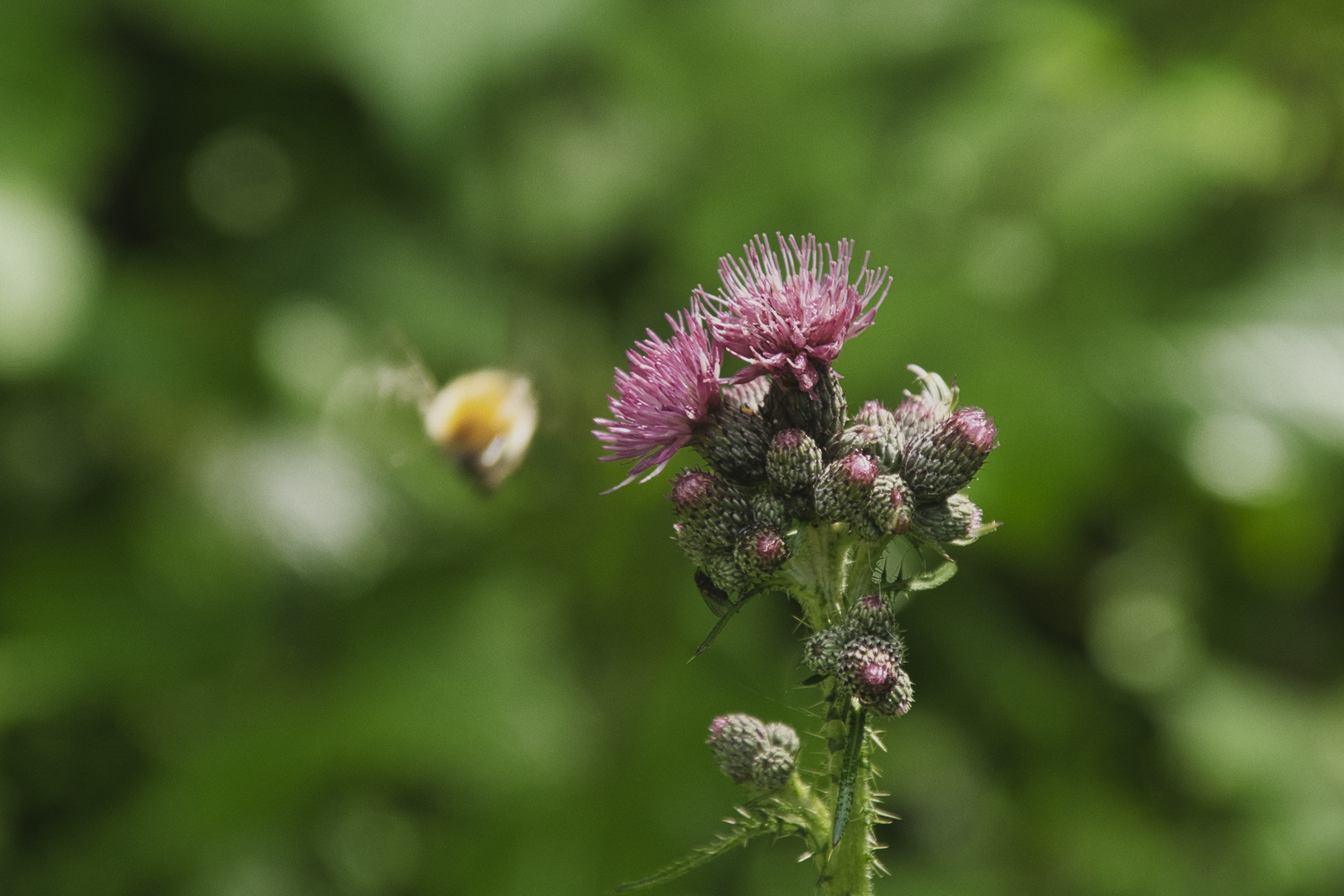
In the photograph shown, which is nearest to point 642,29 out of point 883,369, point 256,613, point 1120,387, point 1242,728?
point 883,369

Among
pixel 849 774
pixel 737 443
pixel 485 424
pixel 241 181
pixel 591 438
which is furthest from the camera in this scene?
pixel 241 181

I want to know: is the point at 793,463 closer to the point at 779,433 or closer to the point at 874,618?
the point at 779,433

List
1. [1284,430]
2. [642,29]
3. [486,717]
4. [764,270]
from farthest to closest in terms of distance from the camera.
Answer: [642,29] → [1284,430] → [486,717] → [764,270]

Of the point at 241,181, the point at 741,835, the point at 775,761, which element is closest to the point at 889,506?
the point at 775,761

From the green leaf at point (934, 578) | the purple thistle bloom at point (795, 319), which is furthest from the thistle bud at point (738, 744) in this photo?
the purple thistle bloom at point (795, 319)

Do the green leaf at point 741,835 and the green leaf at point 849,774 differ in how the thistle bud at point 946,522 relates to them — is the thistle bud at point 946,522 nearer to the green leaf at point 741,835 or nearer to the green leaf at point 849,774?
the green leaf at point 849,774

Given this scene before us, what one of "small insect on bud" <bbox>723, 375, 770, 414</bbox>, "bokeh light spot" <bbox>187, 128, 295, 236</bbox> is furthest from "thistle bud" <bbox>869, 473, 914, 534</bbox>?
"bokeh light spot" <bbox>187, 128, 295, 236</bbox>

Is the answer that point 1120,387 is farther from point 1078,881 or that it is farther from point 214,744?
→ point 214,744
